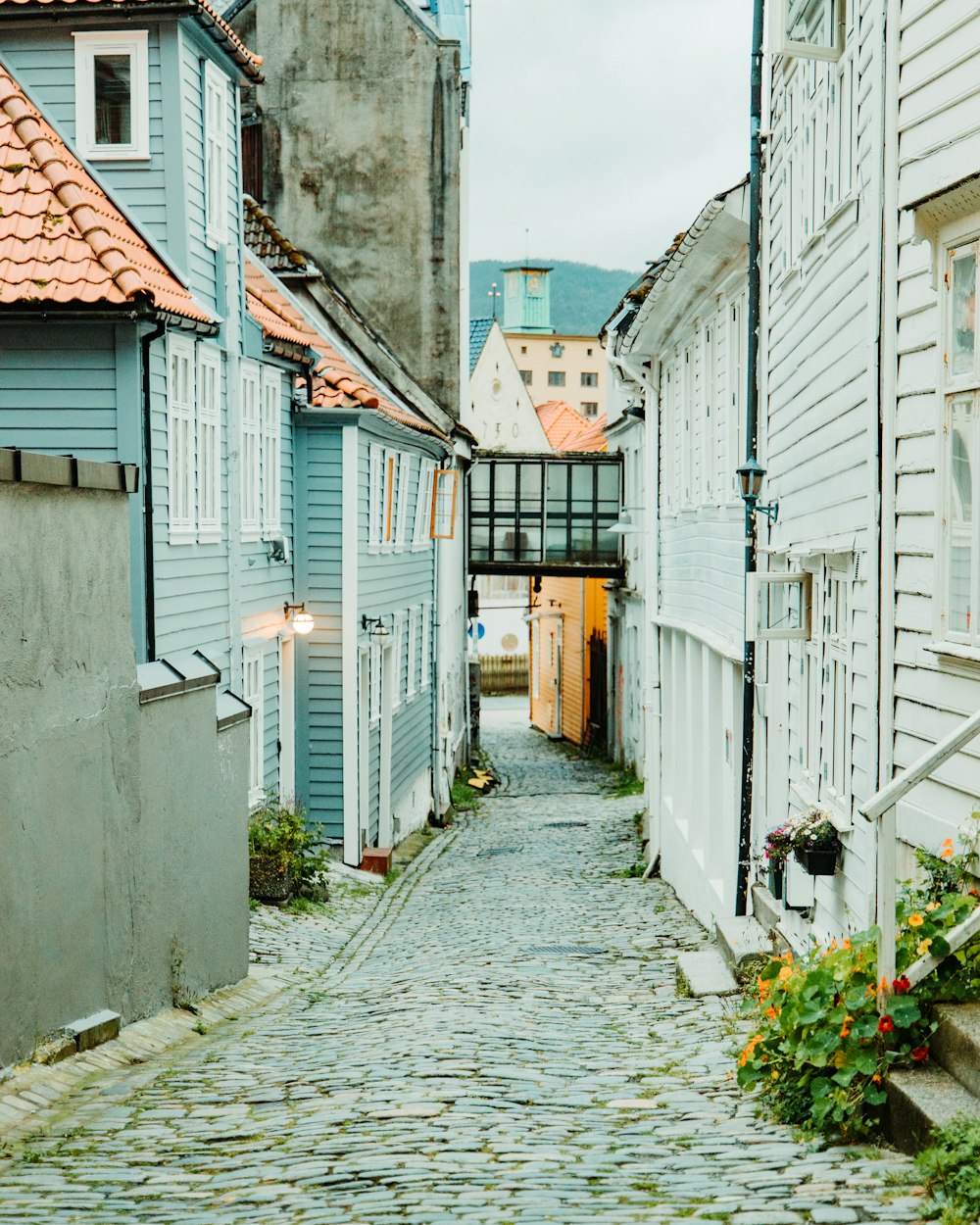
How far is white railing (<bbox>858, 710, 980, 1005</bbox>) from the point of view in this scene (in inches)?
203

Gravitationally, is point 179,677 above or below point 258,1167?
above

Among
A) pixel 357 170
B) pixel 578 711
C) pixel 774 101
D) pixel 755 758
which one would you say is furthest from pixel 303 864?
pixel 578 711

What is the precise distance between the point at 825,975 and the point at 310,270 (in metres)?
20.2

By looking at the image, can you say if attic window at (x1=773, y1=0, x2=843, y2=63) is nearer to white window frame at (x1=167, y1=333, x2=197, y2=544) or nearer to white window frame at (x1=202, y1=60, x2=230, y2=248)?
white window frame at (x1=167, y1=333, x2=197, y2=544)

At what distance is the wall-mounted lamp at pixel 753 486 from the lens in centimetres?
1062

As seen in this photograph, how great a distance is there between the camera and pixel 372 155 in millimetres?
25781

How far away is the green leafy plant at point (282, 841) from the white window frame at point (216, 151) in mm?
5375

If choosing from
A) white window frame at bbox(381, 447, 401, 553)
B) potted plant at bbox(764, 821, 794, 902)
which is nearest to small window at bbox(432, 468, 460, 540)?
white window frame at bbox(381, 447, 401, 553)

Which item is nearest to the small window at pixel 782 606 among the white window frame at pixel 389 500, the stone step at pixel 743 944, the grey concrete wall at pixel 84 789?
the stone step at pixel 743 944

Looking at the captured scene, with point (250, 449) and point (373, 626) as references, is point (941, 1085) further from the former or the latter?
point (373, 626)

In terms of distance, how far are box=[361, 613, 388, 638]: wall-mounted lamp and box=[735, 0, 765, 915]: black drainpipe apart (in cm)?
753

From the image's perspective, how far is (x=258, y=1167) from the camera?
5699 millimetres

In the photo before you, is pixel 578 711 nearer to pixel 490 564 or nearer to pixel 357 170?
pixel 490 564

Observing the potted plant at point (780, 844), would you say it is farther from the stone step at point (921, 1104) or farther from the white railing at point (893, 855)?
the stone step at point (921, 1104)
